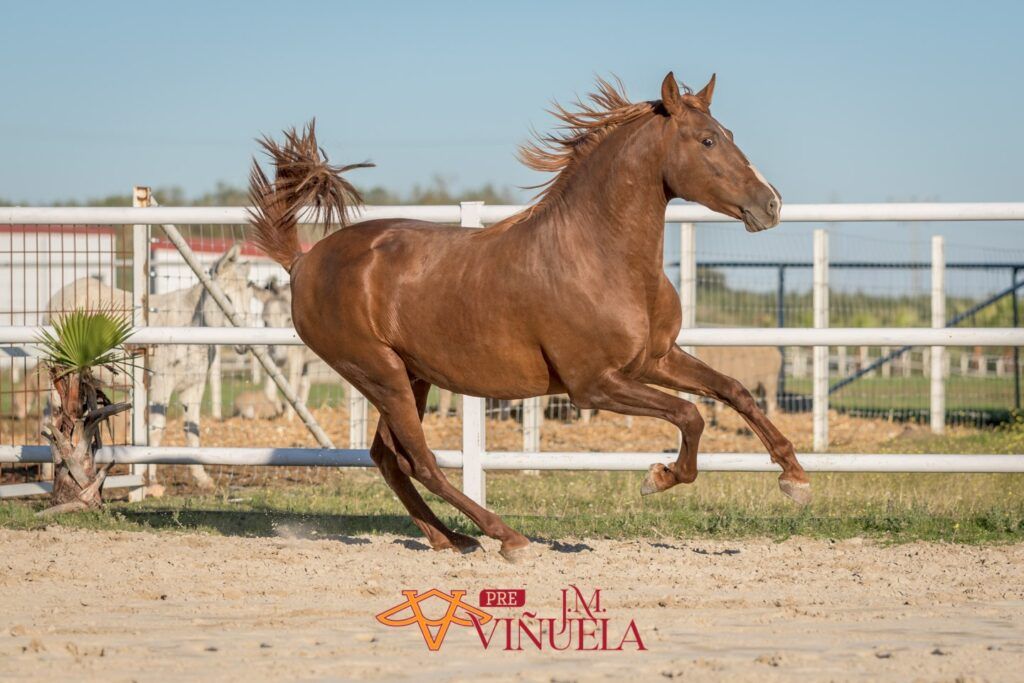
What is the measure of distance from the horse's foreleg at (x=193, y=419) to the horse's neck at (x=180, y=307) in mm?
696

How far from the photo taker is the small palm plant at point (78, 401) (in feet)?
23.6

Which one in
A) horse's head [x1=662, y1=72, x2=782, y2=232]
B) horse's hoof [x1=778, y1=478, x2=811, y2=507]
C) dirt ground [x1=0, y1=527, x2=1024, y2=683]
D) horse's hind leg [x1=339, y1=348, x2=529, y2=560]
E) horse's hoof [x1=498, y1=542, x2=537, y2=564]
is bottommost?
dirt ground [x1=0, y1=527, x2=1024, y2=683]

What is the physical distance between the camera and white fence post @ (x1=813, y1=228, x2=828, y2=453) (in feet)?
41.1

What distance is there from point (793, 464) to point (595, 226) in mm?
1439

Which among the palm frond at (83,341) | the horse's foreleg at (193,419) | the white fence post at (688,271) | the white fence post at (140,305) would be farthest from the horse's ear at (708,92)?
the white fence post at (688,271)

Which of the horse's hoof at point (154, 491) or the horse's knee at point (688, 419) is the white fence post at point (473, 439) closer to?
the horse's knee at point (688, 419)

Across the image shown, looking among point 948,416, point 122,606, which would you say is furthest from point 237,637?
point 948,416

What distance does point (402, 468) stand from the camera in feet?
20.8

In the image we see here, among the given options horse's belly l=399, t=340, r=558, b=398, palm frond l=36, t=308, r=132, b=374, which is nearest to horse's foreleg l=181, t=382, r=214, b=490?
palm frond l=36, t=308, r=132, b=374

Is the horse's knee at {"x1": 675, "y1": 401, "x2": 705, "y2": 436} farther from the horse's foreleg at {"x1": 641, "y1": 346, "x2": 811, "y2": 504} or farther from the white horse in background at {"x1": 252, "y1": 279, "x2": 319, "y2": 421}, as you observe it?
the white horse in background at {"x1": 252, "y1": 279, "x2": 319, "y2": 421}

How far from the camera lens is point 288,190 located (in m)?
6.76

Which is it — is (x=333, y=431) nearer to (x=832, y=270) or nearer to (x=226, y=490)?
(x=226, y=490)

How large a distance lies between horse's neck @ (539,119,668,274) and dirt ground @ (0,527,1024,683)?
1473 mm

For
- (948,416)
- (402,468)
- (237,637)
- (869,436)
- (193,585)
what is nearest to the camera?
(237,637)
